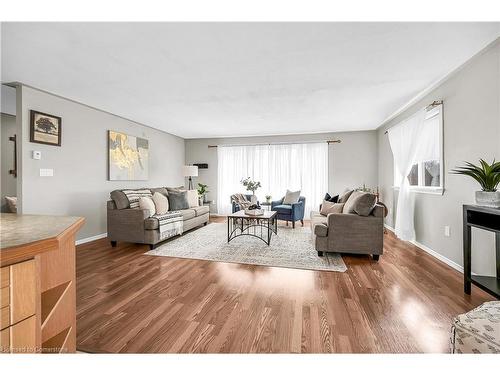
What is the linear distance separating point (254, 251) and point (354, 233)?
1.44m

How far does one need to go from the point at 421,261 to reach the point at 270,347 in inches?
105

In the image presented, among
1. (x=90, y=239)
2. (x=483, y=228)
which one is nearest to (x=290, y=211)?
(x=483, y=228)

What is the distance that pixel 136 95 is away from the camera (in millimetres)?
3428

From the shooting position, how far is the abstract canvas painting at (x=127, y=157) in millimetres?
4395

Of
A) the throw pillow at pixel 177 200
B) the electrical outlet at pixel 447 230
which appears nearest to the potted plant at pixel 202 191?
the throw pillow at pixel 177 200

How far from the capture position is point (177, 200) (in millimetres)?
4680

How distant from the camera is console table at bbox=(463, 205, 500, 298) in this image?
6.03ft

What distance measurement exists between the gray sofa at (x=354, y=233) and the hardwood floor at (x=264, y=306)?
19 cm

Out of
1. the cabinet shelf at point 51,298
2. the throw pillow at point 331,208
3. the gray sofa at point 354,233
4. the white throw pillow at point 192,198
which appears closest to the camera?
the cabinet shelf at point 51,298

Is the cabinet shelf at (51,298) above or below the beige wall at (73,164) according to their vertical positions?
below

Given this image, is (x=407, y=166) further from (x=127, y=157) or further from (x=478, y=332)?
(x=127, y=157)

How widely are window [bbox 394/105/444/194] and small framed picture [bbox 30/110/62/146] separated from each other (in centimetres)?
552

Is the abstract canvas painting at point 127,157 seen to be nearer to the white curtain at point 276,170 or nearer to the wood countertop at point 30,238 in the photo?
the white curtain at point 276,170
